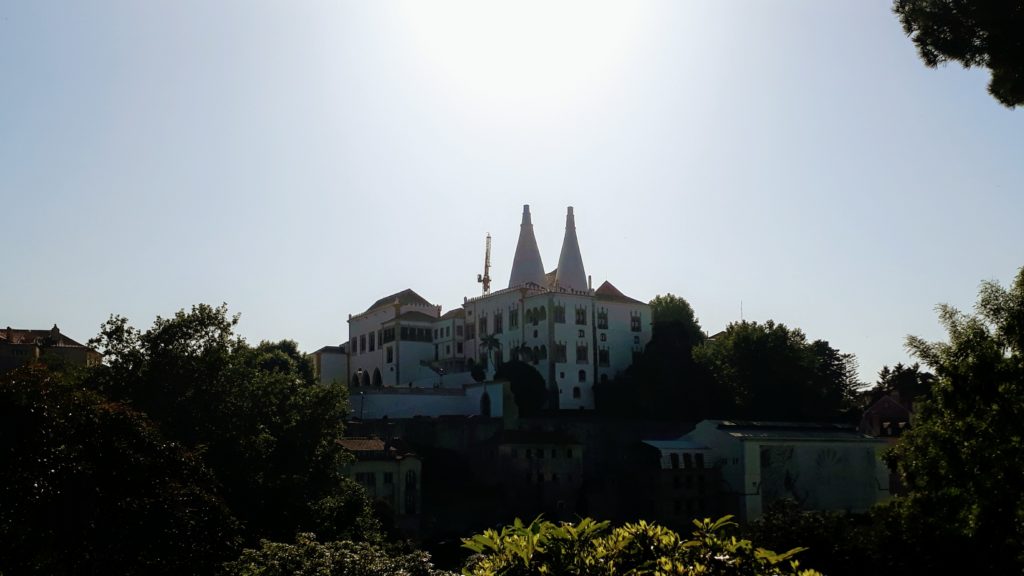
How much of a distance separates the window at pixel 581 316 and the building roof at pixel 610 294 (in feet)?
6.70

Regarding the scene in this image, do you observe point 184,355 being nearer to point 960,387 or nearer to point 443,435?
point 960,387

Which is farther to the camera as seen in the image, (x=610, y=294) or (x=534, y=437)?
(x=610, y=294)

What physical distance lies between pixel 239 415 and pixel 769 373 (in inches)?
1756

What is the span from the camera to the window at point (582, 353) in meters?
66.6

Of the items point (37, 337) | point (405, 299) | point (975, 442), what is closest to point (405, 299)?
point (405, 299)

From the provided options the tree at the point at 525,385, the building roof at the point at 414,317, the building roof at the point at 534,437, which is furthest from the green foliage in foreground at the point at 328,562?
the building roof at the point at 414,317

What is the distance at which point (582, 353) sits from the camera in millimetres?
66812

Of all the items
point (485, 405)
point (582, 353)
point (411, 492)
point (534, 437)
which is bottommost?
point (411, 492)

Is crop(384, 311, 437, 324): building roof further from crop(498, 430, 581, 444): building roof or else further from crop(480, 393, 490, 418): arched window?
crop(498, 430, 581, 444): building roof

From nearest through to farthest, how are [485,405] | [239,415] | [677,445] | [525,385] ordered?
[239,415]
[677,445]
[485,405]
[525,385]

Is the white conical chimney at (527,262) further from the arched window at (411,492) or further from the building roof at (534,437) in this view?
the arched window at (411,492)

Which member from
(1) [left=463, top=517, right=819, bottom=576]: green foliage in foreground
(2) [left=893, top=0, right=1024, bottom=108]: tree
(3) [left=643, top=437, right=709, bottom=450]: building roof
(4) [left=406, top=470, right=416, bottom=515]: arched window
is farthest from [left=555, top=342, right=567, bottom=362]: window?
(1) [left=463, top=517, right=819, bottom=576]: green foliage in foreground

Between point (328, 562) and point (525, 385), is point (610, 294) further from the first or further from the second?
point (328, 562)

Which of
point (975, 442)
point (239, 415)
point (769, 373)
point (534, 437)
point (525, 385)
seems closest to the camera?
point (975, 442)
